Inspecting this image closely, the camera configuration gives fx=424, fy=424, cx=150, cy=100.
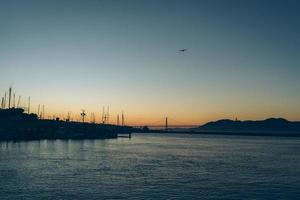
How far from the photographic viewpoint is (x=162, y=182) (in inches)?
1549

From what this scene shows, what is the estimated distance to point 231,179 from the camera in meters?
42.2

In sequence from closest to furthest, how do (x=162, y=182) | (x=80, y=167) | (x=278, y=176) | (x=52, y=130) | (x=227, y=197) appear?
1. (x=227, y=197)
2. (x=162, y=182)
3. (x=278, y=176)
4. (x=80, y=167)
5. (x=52, y=130)

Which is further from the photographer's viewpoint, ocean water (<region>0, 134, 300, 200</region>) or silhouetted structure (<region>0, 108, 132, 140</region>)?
silhouetted structure (<region>0, 108, 132, 140</region>)

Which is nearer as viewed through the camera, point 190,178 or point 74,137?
point 190,178

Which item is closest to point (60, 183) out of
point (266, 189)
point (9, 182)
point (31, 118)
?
point (9, 182)

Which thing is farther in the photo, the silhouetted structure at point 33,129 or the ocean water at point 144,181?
the silhouetted structure at point 33,129

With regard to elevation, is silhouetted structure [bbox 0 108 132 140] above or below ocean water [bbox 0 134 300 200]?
above

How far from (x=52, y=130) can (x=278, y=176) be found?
11578cm

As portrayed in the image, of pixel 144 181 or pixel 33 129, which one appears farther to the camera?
pixel 33 129

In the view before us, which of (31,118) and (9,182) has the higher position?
(31,118)

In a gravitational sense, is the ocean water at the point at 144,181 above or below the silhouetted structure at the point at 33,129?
below

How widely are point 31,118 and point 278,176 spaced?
128492mm

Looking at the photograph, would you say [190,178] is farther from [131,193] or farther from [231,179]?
[131,193]

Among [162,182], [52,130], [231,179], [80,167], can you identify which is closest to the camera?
[162,182]
